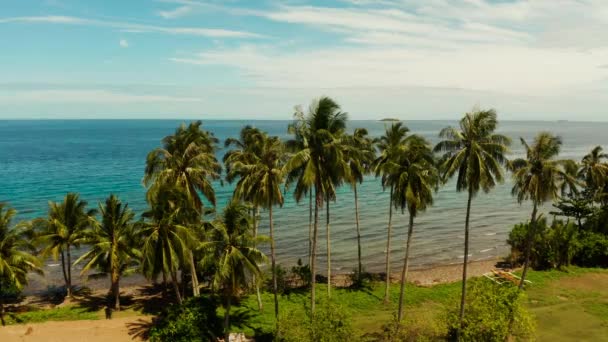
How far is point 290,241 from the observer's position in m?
62.3

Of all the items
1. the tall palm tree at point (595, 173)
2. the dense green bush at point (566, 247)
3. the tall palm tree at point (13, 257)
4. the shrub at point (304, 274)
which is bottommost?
the shrub at point (304, 274)

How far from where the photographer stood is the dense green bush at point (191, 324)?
101 feet

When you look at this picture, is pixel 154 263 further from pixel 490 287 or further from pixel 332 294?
pixel 490 287

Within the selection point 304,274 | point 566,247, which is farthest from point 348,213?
point 566,247

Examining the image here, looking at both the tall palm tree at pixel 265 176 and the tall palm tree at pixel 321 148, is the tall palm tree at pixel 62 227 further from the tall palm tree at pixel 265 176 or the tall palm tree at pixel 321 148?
the tall palm tree at pixel 321 148

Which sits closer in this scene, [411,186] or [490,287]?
[490,287]

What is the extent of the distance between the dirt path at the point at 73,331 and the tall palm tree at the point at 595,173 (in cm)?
5372

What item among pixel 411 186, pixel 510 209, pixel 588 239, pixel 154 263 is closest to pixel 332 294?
pixel 411 186

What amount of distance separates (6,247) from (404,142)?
110ft

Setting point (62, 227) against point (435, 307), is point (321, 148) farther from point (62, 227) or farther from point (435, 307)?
point (62, 227)

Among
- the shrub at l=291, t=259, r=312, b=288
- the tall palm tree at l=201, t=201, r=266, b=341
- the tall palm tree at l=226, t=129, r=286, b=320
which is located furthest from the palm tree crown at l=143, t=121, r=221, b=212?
the shrub at l=291, t=259, r=312, b=288

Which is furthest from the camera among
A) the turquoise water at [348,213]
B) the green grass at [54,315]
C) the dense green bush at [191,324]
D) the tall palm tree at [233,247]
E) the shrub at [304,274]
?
the turquoise water at [348,213]

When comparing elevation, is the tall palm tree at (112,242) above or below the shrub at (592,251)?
above

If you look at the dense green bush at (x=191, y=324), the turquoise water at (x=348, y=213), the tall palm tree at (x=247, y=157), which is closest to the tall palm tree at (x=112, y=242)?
the dense green bush at (x=191, y=324)
